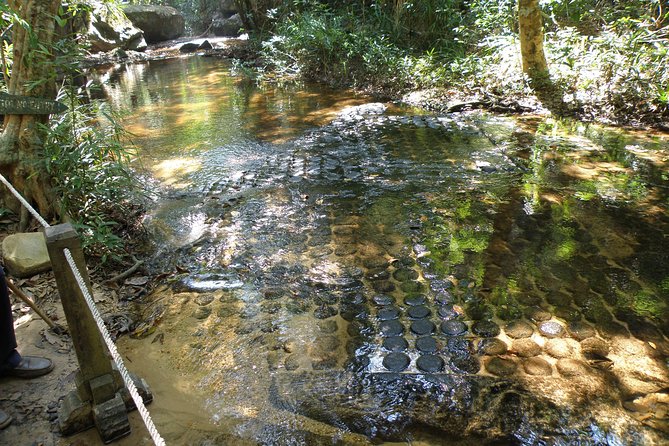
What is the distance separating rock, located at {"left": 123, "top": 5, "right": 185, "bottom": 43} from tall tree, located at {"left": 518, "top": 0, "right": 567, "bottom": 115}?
1944cm

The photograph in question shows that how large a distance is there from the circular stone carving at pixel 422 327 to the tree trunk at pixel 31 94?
3048 millimetres

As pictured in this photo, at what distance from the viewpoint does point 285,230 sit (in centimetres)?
423

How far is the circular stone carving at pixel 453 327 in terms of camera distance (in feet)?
9.41

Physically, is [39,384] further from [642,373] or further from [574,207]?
[574,207]

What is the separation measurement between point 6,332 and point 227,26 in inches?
1003

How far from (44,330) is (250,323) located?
130 cm

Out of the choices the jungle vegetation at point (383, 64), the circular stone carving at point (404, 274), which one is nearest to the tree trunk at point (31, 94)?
the jungle vegetation at point (383, 64)

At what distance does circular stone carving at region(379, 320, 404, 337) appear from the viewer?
9.46 ft

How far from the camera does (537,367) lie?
8.45 feet

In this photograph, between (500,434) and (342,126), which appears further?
(342,126)

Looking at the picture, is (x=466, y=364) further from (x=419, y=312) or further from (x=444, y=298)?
(x=444, y=298)

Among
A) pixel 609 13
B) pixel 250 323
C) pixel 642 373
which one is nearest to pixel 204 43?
pixel 609 13

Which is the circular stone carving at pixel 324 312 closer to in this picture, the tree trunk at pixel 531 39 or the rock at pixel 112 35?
the tree trunk at pixel 531 39

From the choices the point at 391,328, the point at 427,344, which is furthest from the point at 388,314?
the point at 427,344
